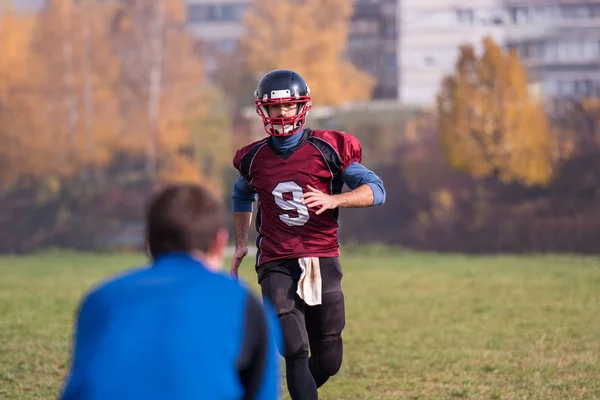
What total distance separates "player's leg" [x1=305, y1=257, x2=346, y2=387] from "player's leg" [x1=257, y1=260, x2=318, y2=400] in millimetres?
141

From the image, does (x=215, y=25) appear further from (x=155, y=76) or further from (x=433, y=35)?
(x=433, y=35)

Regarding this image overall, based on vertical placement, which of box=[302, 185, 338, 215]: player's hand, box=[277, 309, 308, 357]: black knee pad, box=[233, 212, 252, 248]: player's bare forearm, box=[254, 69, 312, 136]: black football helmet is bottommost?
box=[277, 309, 308, 357]: black knee pad

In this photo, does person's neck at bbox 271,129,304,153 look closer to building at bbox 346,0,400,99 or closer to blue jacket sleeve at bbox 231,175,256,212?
blue jacket sleeve at bbox 231,175,256,212

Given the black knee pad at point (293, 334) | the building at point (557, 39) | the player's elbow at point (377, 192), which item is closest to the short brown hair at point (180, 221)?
the black knee pad at point (293, 334)

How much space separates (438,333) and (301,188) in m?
5.82

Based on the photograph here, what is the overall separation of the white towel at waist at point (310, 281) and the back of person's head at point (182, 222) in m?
3.12

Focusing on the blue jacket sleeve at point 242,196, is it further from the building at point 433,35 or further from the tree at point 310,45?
the tree at point 310,45

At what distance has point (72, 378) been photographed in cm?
301

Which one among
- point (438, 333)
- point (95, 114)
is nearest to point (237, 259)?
point (438, 333)

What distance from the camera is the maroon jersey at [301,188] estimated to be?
6.39 m

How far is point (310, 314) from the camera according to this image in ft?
21.0

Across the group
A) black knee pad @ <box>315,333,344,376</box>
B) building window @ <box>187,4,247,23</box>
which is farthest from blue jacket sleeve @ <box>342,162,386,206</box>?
building window @ <box>187,4,247,23</box>

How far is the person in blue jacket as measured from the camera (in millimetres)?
2885

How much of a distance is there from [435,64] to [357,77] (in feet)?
11.6
